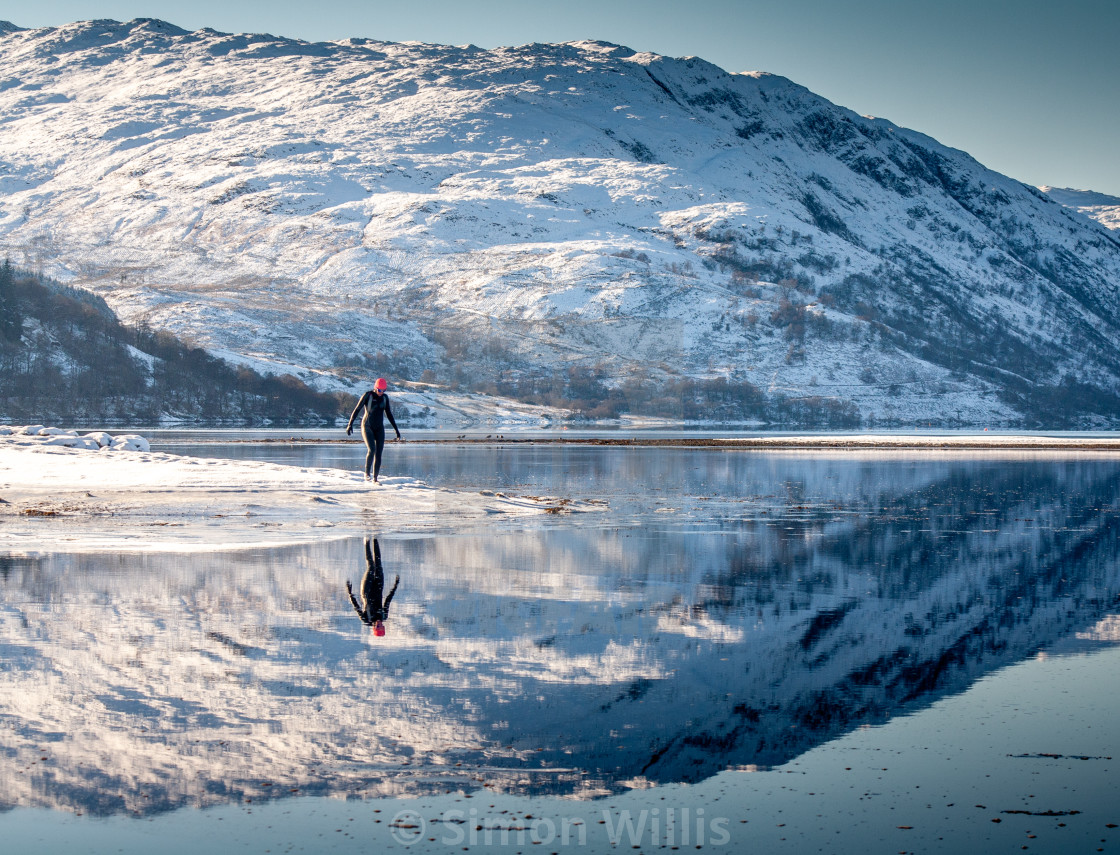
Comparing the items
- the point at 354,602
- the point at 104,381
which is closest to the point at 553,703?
the point at 354,602

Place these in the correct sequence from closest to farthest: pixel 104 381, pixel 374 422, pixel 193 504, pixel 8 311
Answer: pixel 193 504, pixel 374 422, pixel 8 311, pixel 104 381

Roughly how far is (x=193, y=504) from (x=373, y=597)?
1521 centimetres

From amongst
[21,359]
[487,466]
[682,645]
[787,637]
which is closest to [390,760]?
[682,645]

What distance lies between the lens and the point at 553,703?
9992 mm

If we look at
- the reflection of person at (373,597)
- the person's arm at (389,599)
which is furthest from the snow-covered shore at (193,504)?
the person's arm at (389,599)

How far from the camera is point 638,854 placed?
6.96 metres

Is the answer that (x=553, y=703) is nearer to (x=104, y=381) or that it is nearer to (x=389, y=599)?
(x=389, y=599)

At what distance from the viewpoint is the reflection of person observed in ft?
44.0

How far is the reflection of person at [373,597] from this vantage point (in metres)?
13.4

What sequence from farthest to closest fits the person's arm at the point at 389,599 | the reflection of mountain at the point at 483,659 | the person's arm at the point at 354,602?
the person's arm at the point at 389,599 → the person's arm at the point at 354,602 → the reflection of mountain at the point at 483,659

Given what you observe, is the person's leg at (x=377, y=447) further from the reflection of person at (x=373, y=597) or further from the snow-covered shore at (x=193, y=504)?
the reflection of person at (x=373, y=597)

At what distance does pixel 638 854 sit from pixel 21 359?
634 ft

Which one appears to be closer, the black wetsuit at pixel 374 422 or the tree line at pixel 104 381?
the black wetsuit at pixel 374 422

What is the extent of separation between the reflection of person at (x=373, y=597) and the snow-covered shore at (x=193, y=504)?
368 cm
